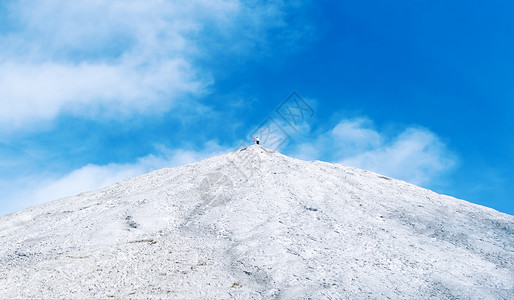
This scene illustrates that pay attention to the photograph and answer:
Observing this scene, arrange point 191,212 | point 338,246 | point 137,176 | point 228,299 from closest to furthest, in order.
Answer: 1. point 228,299
2. point 338,246
3. point 191,212
4. point 137,176

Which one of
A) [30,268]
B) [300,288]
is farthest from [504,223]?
[30,268]

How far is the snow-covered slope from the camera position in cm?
1716

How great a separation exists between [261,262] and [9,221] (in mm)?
20617

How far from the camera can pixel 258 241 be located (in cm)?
2081

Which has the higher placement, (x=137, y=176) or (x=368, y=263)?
(x=137, y=176)

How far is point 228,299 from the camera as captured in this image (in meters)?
15.9

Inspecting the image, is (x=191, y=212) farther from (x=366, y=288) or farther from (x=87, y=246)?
(x=366, y=288)

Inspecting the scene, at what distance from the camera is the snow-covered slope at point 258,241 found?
17.2 metres

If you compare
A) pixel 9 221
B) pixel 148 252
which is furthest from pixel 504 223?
pixel 9 221

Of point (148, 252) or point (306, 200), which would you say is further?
point (306, 200)

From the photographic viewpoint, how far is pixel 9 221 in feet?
92.5

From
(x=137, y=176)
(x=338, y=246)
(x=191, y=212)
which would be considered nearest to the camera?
(x=338, y=246)

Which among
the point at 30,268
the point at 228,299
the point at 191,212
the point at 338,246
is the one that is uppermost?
the point at 191,212

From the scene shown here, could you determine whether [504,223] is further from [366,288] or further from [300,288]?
[300,288]
